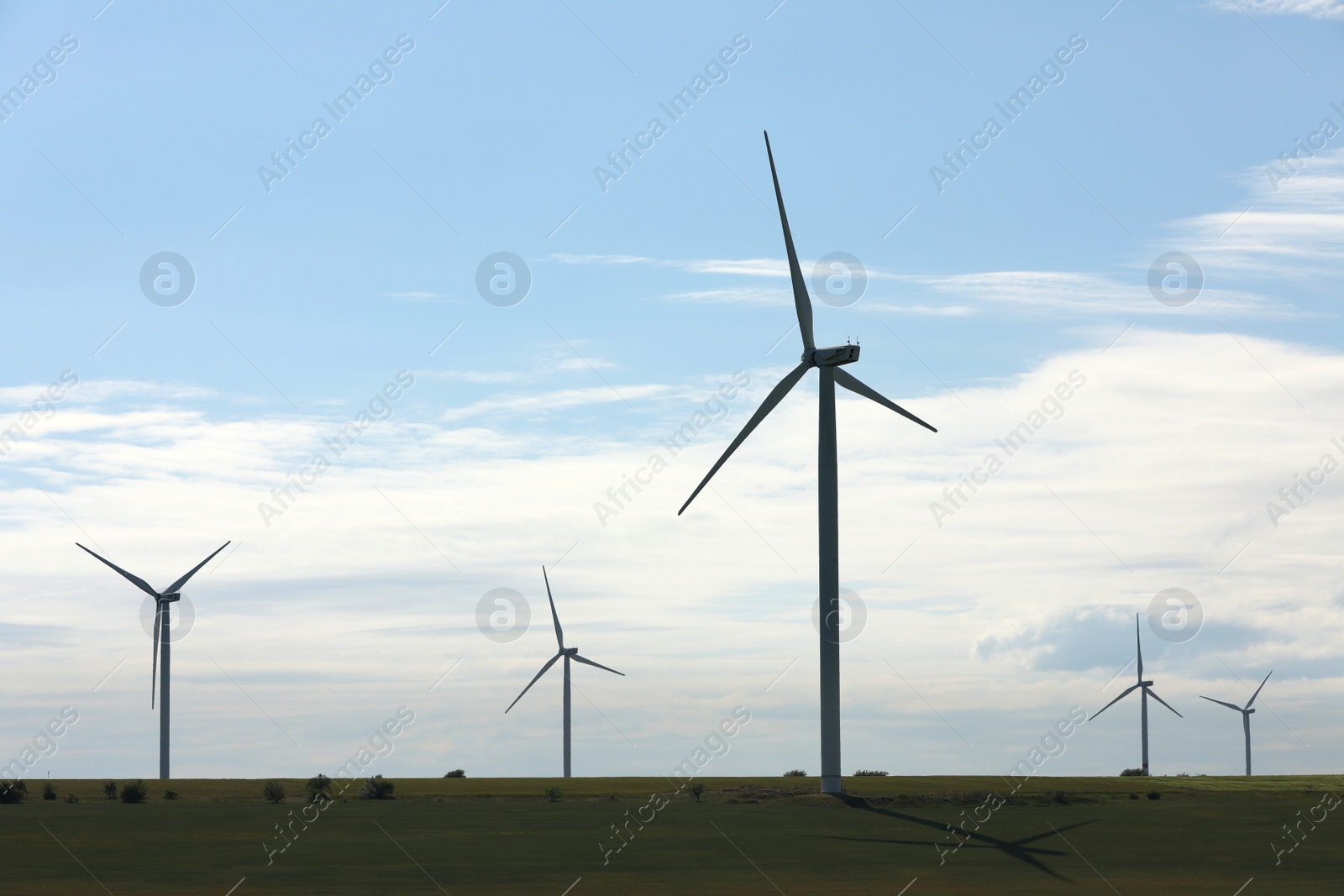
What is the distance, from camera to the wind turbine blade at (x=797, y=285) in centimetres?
8069

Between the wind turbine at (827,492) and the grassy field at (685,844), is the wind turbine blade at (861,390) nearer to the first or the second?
the wind turbine at (827,492)

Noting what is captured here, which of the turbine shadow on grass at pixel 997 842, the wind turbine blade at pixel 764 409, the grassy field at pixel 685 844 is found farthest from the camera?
the wind turbine blade at pixel 764 409

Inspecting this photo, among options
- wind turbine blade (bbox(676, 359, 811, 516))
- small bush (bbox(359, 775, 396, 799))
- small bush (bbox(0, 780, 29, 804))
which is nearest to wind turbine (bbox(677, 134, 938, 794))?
wind turbine blade (bbox(676, 359, 811, 516))

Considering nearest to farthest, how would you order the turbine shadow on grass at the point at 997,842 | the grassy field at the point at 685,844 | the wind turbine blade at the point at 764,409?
the grassy field at the point at 685,844 < the turbine shadow on grass at the point at 997,842 < the wind turbine blade at the point at 764,409

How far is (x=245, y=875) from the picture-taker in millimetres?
44781

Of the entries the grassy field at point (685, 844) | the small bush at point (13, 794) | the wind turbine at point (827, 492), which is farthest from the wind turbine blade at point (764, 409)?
the small bush at point (13, 794)

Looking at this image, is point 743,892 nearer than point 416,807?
Yes

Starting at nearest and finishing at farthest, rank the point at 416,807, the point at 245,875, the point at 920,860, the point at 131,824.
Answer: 1. the point at 245,875
2. the point at 920,860
3. the point at 131,824
4. the point at 416,807

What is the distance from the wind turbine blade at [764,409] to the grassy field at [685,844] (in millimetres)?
16967

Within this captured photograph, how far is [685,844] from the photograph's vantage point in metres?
55.6

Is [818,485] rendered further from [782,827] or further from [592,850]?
[592,850]

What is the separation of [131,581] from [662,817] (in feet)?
196

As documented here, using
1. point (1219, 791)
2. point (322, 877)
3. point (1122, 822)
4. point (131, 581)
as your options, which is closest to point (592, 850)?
point (322, 877)

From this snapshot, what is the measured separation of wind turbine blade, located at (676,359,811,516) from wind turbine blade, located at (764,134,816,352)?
4.93 ft
